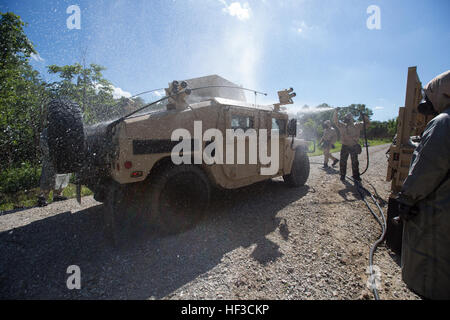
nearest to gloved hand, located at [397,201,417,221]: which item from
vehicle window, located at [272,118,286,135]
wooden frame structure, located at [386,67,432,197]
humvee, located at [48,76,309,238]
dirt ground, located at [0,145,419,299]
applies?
dirt ground, located at [0,145,419,299]

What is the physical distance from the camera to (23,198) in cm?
555

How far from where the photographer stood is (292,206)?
14.0 ft

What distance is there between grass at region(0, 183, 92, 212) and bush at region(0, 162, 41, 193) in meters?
0.33

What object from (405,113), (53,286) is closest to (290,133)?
(405,113)

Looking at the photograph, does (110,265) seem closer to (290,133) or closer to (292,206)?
(292,206)

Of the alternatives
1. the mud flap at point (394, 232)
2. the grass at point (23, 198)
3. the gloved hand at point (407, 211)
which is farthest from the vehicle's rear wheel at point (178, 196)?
the grass at point (23, 198)

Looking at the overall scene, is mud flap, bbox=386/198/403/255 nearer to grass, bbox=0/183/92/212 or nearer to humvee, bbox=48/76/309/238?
humvee, bbox=48/76/309/238

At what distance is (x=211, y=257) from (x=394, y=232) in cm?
238

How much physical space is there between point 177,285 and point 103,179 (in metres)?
1.87

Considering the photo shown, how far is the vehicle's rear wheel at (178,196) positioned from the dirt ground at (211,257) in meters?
0.21

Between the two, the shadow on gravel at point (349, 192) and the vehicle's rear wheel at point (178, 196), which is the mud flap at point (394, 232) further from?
the vehicle's rear wheel at point (178, 196)

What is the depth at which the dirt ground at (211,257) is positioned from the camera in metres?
2.05

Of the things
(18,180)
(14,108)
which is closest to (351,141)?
(18,180)
